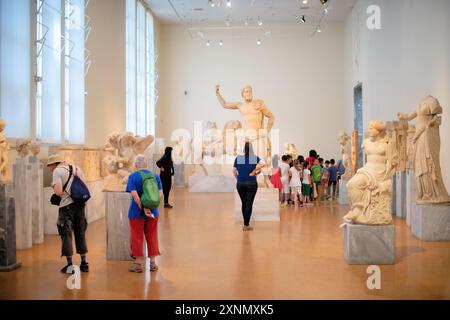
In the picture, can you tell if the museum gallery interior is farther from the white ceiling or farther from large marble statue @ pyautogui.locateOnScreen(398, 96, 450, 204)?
the white ceiling

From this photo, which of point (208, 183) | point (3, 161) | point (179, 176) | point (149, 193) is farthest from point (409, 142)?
point (179, 176)

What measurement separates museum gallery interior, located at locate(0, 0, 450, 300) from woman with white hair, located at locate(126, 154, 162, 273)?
18 mm

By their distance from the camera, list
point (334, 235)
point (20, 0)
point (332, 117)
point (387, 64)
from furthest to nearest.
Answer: point (332, 117), point (387, 64), point (20, 0), point (334, 235)

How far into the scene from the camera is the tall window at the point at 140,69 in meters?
20.2

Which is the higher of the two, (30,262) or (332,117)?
(332,117)

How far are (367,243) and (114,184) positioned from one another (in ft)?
11.6

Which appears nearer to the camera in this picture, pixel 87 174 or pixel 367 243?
pixel 367 243

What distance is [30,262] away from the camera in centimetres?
748

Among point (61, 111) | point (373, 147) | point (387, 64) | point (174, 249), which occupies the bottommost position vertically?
point (174, 249)

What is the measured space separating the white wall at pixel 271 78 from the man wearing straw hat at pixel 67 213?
743 inches

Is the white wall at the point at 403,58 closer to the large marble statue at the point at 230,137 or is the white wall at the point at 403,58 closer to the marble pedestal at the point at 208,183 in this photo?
the large marble statue at the point at 230,137

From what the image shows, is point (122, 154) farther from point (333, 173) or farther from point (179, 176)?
point (179, 176)

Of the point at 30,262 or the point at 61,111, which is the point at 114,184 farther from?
the point at 61,111

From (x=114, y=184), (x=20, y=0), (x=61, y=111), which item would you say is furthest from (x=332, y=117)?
(x=114, y=184)
